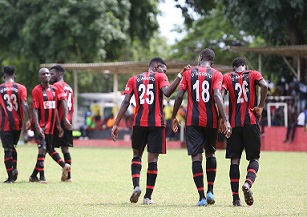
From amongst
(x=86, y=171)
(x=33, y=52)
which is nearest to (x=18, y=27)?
(x=33, y=52)

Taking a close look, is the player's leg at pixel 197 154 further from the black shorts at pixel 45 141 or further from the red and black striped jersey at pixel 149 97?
the black shorts at pixel 45 141

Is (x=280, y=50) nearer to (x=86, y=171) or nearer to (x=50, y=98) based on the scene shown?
(x=86, y=171)

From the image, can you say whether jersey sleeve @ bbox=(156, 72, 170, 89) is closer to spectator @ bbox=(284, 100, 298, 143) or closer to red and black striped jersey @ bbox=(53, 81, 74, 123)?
red and black striped jersey @ bbox=(53, 81, 74, 123)

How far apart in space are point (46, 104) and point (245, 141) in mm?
5402

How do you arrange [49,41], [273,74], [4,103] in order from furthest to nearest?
1. [49,41]
2. [273,74]
3. [4,103]

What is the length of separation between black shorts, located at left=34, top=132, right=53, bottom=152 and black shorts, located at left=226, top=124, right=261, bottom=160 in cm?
522

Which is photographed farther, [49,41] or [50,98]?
[49,41]

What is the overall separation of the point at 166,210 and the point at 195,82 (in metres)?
1.89

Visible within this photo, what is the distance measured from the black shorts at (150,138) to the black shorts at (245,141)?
3.18ft

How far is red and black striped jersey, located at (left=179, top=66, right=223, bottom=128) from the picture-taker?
12.9 m

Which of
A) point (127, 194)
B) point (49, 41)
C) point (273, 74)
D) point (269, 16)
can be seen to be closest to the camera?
point (127, 194)

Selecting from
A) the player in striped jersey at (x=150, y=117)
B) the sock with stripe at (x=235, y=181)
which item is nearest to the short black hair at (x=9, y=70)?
the player in striped jersey at (x=150, y=117)

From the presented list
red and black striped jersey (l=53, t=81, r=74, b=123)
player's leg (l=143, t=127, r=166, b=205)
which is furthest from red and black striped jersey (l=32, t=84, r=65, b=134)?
player's leg (l=143, t=127, r=166, b=205)

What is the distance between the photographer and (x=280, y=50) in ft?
108
